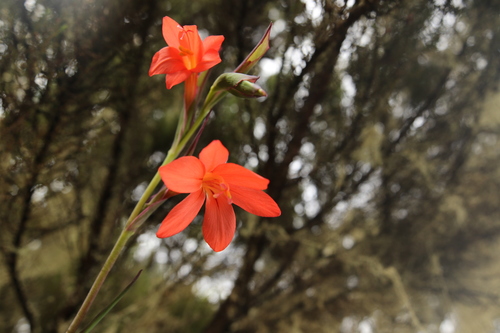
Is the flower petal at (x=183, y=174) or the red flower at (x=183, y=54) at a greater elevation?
the red flower at (x=183, y=54)

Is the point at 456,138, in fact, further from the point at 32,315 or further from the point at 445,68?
the point at 32,315

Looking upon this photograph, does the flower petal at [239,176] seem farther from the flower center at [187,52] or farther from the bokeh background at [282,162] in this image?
the bokeh background at [282,162]

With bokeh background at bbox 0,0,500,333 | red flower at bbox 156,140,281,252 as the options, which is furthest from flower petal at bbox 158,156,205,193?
bokeh background at bbox 0,0,500,333

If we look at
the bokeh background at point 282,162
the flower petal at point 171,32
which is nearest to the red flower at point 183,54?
the flower petal at point 171,32

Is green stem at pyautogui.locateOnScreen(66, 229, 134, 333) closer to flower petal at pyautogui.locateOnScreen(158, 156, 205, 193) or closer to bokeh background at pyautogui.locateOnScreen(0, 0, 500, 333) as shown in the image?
flower petal at pyautogui.locateOnScreen(158, 156, 205, 193)

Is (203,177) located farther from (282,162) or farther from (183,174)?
(282,162)

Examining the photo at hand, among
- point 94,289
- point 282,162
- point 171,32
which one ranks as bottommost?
point 282,162

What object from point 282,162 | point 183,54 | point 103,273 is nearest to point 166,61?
point 183,54
